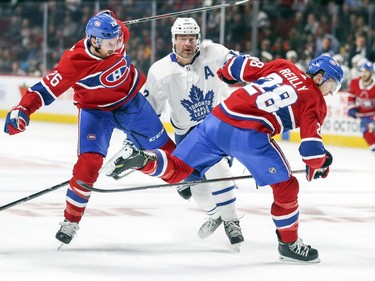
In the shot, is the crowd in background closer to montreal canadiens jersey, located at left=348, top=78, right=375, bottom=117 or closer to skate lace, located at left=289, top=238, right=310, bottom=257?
montreal canadiens jersey, located at left=348, top=78, right=375, bottom=117

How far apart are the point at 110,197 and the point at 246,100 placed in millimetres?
2600

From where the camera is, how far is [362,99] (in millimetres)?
11031

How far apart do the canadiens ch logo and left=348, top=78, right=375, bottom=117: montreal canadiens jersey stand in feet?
18.8

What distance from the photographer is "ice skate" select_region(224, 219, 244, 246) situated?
5445 mm

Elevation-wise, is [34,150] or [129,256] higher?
[129,256]

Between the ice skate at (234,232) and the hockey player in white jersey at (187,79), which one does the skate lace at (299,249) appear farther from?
the hockey player in white jersey at (187,79)

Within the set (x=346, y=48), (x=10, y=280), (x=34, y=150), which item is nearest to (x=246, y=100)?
(x=10, y=280)

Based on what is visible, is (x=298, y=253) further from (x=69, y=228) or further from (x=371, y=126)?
(x=371, y=126)

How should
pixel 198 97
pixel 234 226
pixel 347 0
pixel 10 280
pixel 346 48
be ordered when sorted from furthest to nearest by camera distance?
pixel 347 0 < pixel 346 48 < pixel 198 97 < pixel 234 226 < pixel 10 280

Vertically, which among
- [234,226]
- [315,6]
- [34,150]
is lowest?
[34,150]

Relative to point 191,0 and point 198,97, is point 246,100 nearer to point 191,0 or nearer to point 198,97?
point 198,97

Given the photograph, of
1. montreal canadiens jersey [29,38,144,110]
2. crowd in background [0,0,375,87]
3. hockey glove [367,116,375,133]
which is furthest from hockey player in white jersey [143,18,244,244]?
crowd in background [0,0,375,87]

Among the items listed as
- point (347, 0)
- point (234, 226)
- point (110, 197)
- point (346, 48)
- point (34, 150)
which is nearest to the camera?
point (234, 226)

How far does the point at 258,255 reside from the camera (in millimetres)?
5262
